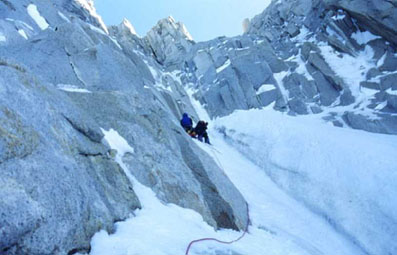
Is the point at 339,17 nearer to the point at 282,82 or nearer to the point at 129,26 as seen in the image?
the point at 282,82

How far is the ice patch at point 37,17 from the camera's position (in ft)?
95.7

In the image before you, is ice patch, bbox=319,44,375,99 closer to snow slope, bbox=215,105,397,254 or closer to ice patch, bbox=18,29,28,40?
snow slope, bbox=215,105,397,254

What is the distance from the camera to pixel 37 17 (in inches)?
1168

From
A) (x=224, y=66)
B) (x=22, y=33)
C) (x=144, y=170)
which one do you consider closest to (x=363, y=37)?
(x=224, y=66)

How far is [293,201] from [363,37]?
42955 mm

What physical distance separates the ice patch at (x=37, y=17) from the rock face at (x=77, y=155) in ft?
53.7

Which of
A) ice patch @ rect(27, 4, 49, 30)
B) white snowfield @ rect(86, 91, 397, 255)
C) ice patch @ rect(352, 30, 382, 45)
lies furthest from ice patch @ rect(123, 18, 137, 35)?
white snowfield @ rect(86, 91, 397, 255)

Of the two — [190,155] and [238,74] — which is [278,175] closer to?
[190,155]

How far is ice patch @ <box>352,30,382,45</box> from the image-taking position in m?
45.2

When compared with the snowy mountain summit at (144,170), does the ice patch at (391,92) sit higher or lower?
lower

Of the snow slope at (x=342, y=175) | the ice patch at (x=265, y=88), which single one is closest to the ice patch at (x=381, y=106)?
the ice patch at (x=265, y=88)

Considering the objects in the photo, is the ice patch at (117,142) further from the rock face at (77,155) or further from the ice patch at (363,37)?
the ice patch at (363,37)

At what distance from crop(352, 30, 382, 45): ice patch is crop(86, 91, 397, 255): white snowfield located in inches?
1304

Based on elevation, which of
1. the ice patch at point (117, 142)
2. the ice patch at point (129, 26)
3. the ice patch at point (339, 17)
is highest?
the ice patch at point (129, 26)
